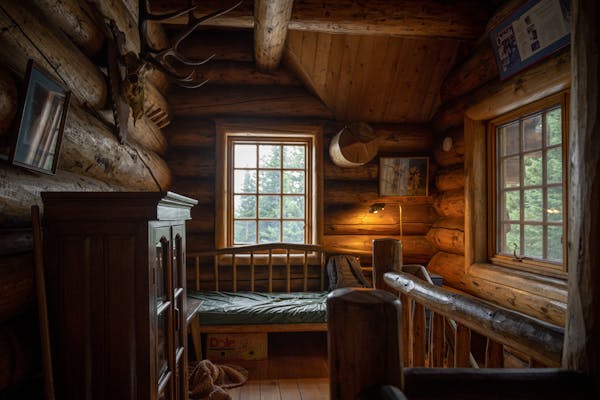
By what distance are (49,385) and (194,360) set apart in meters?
Answer: 2.06

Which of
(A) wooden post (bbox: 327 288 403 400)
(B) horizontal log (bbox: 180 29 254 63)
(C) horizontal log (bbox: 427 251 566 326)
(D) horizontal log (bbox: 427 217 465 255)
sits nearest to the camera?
(A) wooden post (bbox: 327 288 403 400)

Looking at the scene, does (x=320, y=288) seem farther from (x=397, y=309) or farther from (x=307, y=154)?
(x=397, y=309)

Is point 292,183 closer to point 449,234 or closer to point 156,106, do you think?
point 156,106

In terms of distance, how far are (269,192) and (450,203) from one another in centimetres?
219

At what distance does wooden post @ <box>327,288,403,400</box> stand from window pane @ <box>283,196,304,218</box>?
11.5 feet

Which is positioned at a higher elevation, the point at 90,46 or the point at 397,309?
the point at 90,46

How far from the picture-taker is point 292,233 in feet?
13.8

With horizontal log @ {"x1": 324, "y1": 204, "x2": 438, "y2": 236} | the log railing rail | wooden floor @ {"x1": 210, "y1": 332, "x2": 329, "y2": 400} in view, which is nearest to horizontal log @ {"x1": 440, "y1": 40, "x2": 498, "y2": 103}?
horizontal log @ {"x1": 324, "y1": 204, "x2": 438, "y2": 236}

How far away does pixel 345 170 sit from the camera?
164 inches

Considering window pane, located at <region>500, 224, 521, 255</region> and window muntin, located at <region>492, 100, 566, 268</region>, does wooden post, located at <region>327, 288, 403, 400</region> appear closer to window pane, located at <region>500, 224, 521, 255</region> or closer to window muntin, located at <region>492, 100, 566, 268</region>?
window muntin, located at <region>492, 100, 566, 268</region>

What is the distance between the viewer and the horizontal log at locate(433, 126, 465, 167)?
3.65 m

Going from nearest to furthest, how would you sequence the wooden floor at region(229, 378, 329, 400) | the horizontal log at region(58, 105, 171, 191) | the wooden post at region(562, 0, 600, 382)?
the wooden post at region(562, 0, 600, 382) < the horizontal log at region(58, 105, 171, 191) < the wooden floor at region(229, 378, 329, 400)

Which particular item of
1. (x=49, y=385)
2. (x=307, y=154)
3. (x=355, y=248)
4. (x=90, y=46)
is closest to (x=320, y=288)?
(x=355, y=248)

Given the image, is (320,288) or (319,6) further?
(320,288)
